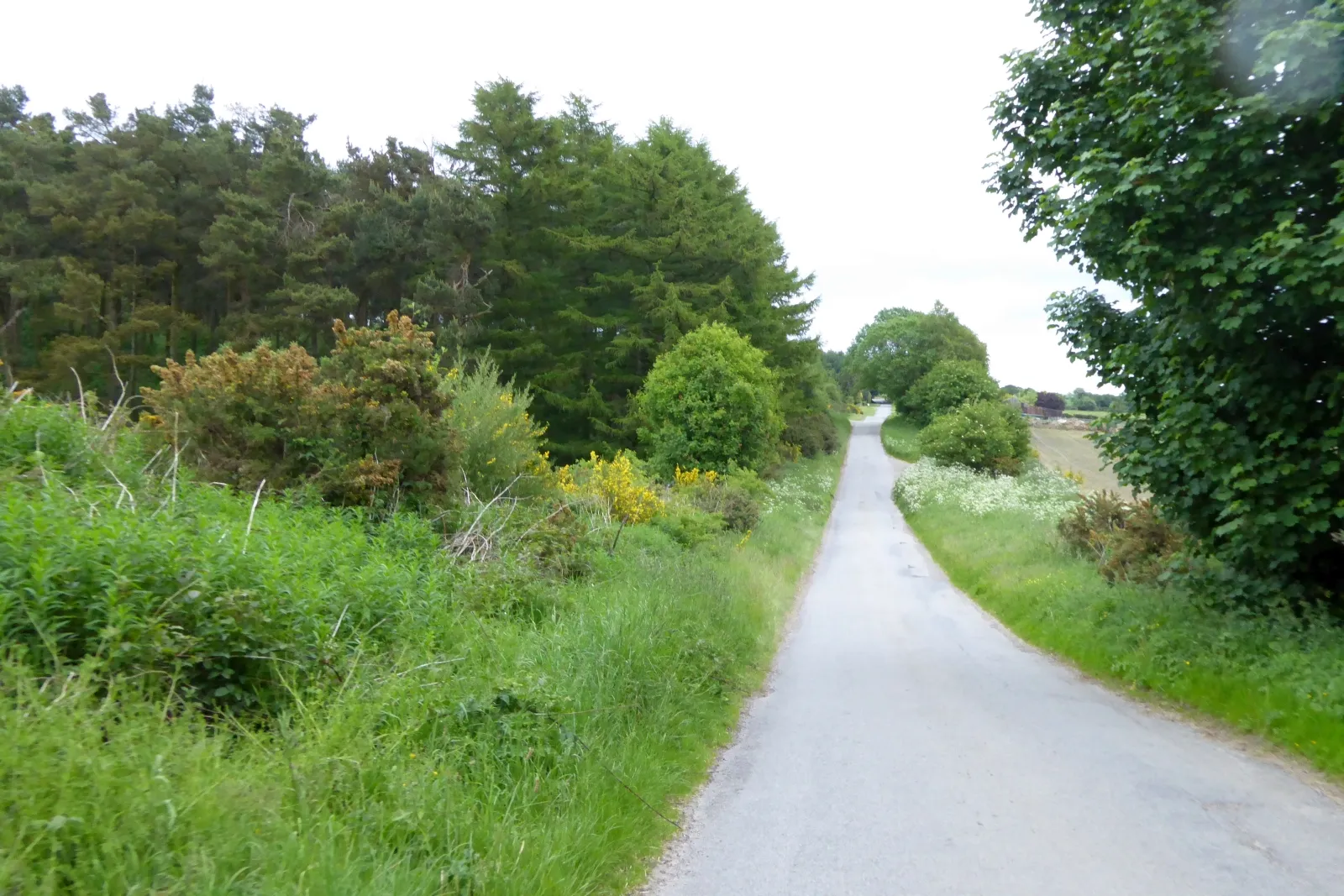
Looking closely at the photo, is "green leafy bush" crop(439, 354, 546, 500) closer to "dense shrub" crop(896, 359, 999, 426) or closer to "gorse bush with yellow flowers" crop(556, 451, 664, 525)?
"gorse bush with yellow flowers" crop(556, 451, 664, 525)

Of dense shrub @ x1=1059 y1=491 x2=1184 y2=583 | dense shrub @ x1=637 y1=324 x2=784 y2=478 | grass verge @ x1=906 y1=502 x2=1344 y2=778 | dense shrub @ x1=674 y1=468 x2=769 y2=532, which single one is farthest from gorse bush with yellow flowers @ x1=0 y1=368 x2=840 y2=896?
dense shrub @ x1=637 y1=324 x2=784 y2=478

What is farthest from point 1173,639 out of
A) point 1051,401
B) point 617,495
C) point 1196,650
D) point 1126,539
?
point 1051,401

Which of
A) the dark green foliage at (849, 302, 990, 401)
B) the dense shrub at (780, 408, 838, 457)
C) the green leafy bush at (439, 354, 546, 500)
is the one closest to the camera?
the green leafy bush at (439, 354, 546, 500)

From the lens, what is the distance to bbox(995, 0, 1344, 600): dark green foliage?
22.6 ft

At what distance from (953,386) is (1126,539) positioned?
54.2 metres

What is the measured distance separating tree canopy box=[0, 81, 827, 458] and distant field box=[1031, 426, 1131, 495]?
15.0 meters

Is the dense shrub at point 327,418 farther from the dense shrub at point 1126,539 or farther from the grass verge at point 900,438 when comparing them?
the grass verge at point 900,438

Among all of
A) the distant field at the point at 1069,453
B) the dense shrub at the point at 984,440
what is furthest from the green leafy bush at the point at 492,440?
→ the dense shrub at the point at 984,440

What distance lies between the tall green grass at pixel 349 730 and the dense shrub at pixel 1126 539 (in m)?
6.77

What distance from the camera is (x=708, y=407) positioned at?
2856cm

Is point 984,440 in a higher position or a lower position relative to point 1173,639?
higher

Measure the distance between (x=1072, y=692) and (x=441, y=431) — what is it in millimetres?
8340

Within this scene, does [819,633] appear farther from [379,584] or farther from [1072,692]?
[379,584]

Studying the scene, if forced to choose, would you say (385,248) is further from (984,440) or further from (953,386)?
(953,386)
